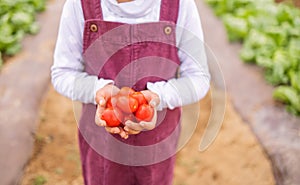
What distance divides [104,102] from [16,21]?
8.35ft

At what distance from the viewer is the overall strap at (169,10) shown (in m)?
1.22

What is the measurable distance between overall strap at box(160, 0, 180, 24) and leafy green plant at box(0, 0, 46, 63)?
220cm

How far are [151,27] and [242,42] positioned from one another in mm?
2361

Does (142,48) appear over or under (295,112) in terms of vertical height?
over

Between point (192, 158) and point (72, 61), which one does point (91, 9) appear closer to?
point (72, 61)

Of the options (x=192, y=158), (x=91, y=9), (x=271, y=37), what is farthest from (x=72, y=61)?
(x=271, y=37)

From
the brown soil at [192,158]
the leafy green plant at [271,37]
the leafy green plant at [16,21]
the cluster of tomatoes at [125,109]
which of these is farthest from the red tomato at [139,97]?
the leafy green plant at [16,21]

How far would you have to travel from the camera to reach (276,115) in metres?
2.79

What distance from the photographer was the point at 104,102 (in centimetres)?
114

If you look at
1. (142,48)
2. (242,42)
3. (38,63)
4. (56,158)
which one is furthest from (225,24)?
(142,48)

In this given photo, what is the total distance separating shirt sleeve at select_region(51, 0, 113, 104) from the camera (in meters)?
1.23

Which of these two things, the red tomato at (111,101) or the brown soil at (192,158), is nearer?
the red tomato at (111,101)

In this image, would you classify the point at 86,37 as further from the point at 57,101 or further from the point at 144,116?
the point at 57,101

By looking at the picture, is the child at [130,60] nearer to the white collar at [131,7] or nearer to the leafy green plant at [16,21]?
the white collar at [131,7]
